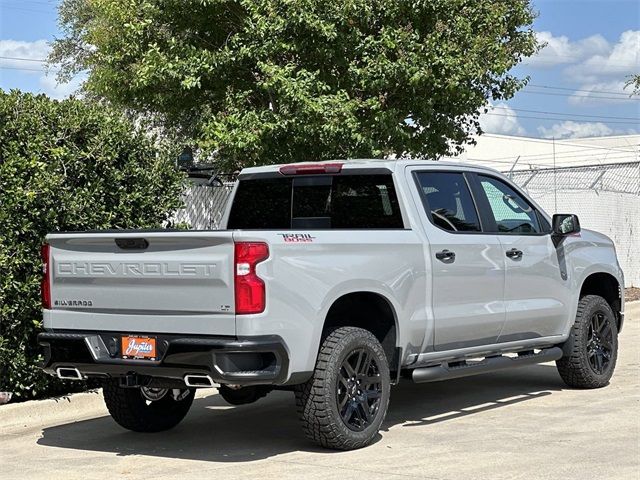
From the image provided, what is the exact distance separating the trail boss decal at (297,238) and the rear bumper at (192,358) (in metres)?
0.63

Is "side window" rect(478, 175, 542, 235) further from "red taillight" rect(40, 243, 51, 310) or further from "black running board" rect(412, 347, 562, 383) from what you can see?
"red taillight" rect(40, 243, 51, 310)

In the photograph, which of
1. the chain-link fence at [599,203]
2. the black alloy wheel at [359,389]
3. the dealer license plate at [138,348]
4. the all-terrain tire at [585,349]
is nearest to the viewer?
the dealer license plate at [138,348]

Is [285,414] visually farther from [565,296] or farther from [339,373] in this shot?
[565,296]

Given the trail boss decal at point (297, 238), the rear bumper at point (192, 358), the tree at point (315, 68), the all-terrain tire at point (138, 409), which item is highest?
the tree at point (315, 68)

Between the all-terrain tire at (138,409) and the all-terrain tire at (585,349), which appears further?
the all-terrain tire at (585,349)

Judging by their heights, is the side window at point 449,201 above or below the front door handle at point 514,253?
above

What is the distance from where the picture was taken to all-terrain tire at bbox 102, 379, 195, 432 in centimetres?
801

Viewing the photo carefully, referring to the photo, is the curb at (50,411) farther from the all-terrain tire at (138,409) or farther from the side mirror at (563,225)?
the side mirror at (563,225)

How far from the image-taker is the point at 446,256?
25.9 feet

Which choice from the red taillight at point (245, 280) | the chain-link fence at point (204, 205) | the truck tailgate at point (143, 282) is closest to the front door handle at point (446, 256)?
the red taillight at point (245, 280)

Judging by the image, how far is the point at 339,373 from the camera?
6977 mm

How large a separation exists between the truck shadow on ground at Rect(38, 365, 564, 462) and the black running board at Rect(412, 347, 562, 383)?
0.47 meters

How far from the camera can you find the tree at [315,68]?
1395 cm

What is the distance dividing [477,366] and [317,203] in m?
1.80
